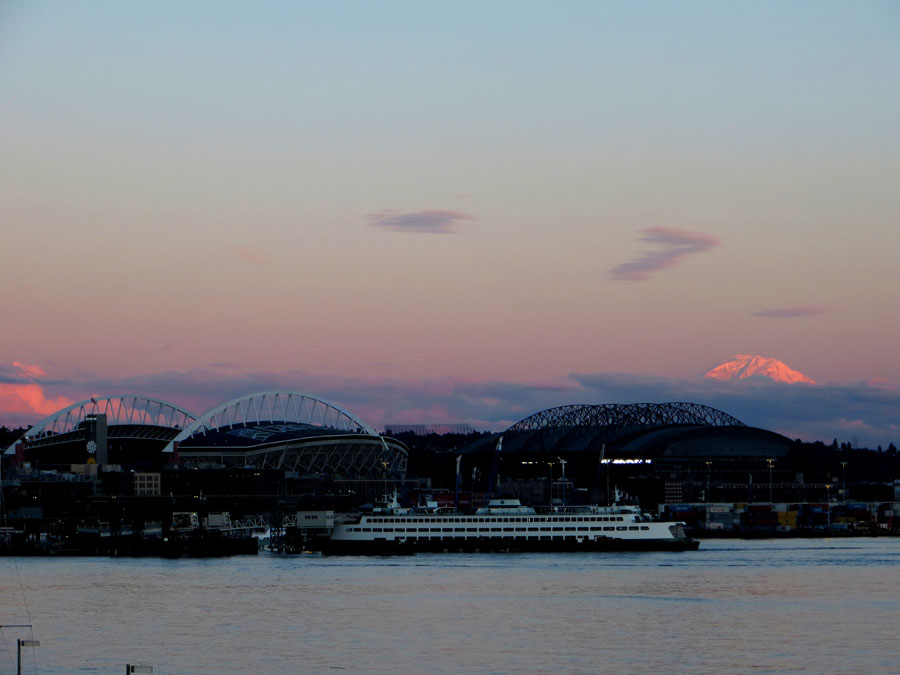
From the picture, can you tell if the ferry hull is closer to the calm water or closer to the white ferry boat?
the white ferry boat

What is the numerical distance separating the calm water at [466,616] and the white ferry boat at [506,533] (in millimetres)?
10369

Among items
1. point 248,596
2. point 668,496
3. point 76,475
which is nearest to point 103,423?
point 76,475

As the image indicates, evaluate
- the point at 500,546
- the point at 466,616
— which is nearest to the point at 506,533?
the point at 500,546

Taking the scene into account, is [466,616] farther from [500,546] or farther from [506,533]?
[506,533]

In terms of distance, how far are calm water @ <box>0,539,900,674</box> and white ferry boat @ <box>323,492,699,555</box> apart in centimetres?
1037

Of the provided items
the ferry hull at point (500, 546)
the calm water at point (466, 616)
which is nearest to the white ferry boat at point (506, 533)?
the ferry hull at point (500, 546)

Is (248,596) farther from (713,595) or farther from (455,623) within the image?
(713,595)

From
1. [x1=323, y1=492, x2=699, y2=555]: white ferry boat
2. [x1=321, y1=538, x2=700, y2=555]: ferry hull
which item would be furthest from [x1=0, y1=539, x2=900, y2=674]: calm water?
[x1=323, y1=492, x2=699, y2=555]: white ferry boat

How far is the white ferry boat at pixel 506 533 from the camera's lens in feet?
A: 367

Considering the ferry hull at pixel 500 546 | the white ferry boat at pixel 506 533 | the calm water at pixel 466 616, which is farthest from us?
the white ferry boat at pixel 506 533

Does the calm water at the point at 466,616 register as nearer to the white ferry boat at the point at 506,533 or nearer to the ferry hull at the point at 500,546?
the ferry hull at the point at 500,546

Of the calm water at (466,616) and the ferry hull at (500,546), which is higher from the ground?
the ferry hull at (500,546)

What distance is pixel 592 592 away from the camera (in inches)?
2982

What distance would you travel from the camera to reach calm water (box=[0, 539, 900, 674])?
170ft
